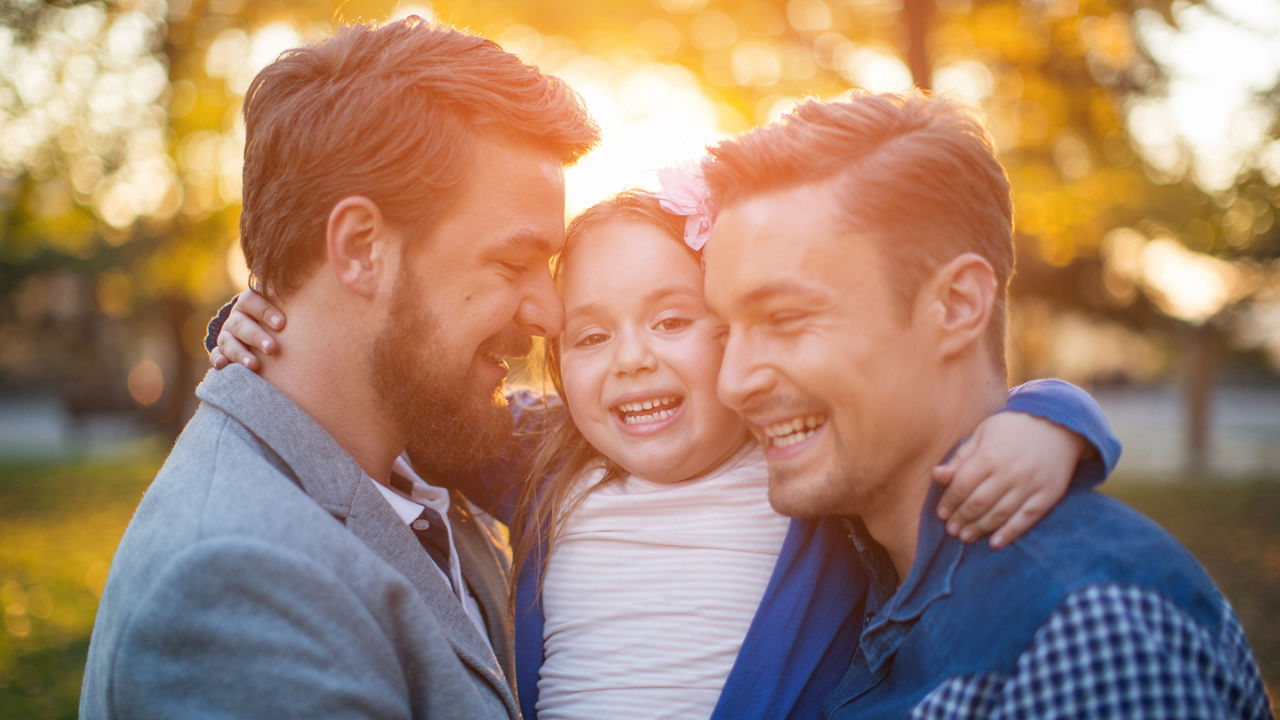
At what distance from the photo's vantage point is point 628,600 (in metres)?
2.85

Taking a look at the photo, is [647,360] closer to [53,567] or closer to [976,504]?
[976,504]

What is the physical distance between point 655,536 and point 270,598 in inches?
53.9

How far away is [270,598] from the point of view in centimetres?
182

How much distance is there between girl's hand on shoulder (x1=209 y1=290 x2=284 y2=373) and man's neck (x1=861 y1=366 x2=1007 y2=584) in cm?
171

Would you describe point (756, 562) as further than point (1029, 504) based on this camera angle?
Yes

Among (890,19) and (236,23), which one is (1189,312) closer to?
(890,19)

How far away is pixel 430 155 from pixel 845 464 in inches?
57.4

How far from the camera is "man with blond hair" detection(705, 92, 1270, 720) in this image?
1906mm

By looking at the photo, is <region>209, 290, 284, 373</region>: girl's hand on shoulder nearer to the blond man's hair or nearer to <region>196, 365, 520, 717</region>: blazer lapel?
<region>196, 365, 520, 717</region>: blazer lapel

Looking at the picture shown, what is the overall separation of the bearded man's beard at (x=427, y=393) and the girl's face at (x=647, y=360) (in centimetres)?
37

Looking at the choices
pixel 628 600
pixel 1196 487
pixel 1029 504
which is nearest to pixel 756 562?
pixel 628 600

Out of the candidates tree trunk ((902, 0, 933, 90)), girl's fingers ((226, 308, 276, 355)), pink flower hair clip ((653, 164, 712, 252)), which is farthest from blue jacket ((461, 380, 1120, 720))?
tree trunk ((902, 0, 933, 90))

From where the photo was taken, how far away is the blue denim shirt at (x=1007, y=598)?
5.83 feet

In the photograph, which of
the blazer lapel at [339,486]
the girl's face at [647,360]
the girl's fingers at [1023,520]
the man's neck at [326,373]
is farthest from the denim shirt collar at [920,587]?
the man's neck at [326,373]
